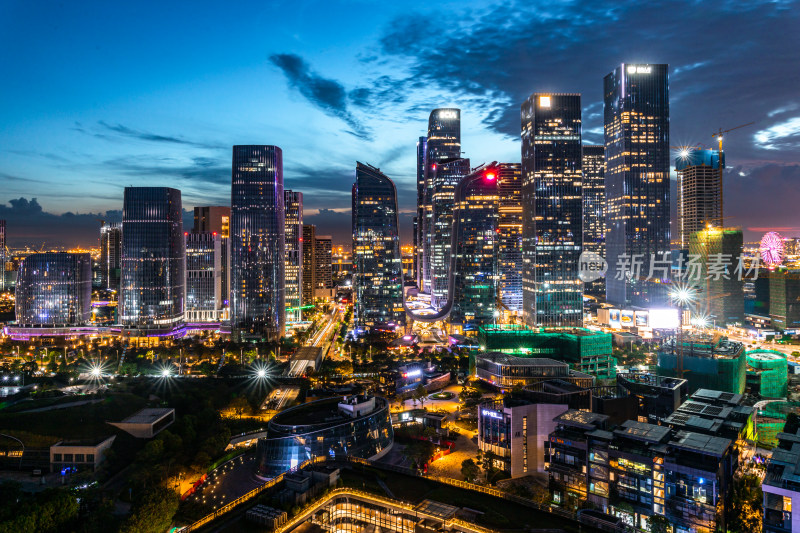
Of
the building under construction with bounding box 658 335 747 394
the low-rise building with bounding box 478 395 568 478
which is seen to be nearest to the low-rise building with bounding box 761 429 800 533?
the low-rise building with bounding box 478 395 568 478

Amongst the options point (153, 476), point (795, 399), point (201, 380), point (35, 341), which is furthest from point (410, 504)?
point (35, 341)

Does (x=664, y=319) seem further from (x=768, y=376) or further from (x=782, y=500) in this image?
(x=782, y=500)

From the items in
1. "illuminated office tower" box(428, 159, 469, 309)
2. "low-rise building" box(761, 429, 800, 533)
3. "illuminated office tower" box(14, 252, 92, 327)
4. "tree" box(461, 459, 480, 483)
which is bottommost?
"tree" box(461, 459, 480, 483)

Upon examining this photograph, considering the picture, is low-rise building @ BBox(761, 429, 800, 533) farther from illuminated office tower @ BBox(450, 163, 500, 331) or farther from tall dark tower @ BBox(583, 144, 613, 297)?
tall dark tower @ BBox(583, 144, 613, 297)

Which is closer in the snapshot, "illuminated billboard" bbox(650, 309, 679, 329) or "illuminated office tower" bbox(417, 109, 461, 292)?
"illuminated billboard" bbox(650, 309, 679, 329)

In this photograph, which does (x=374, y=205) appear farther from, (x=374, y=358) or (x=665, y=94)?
(x=665, y=94)

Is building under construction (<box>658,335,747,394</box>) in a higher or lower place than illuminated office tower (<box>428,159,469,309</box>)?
lower
